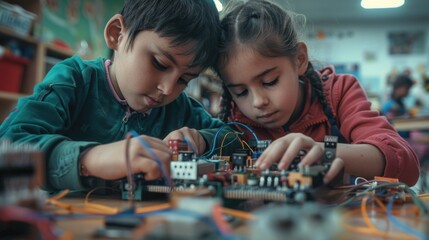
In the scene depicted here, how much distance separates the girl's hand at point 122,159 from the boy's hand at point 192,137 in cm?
21

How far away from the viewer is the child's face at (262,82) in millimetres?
1188

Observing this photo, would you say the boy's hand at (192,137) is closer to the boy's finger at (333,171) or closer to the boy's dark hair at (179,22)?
the boy's dark hair at (179,22)

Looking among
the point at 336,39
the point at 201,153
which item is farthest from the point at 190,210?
the point at 336,39

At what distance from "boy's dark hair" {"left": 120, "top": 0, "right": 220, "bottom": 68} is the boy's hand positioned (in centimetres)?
20

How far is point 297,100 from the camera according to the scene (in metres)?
1.39

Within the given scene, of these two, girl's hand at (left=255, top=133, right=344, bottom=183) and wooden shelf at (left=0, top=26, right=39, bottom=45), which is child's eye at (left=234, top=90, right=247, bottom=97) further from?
wooden shelf at (left=0, top=26, right=39, bottom=45)

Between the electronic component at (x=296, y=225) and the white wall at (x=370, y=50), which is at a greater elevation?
the white wall at (x=370, y=50)

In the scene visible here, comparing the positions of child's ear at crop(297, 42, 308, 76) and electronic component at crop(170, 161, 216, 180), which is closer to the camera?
electronic component at crop(170, 161, 216, 180)

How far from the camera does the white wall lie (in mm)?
6035

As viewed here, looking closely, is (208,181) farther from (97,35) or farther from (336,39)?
(336,39)

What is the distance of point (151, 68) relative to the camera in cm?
106

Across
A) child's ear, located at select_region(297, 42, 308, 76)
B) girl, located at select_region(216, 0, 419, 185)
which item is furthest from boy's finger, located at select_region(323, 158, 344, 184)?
child's ear, located at select_region(297, 42, 308, 76)

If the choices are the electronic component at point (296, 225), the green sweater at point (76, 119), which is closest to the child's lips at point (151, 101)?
the green sweater at point (76, 119)

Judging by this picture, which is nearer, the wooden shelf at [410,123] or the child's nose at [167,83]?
the child's nose at [167,83]
